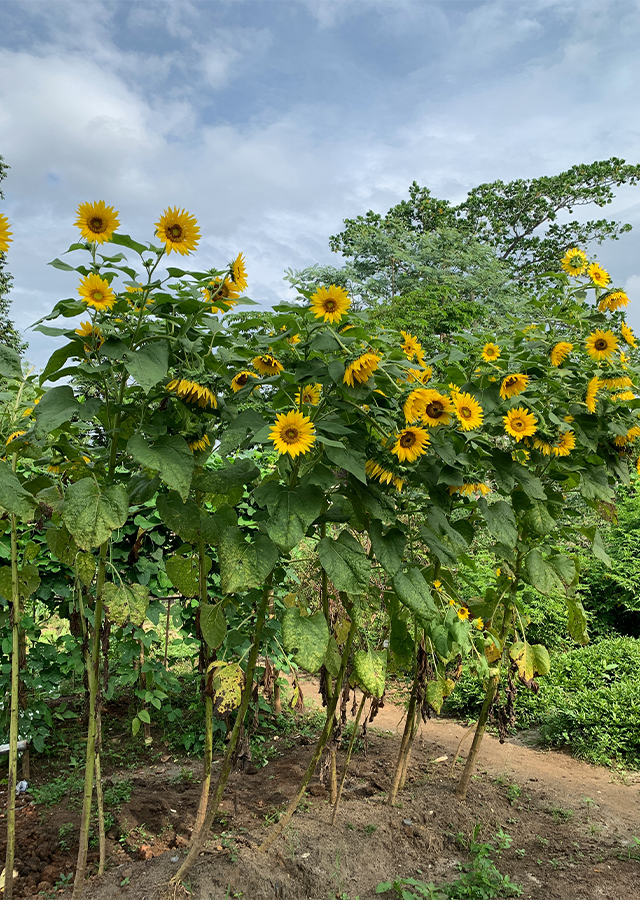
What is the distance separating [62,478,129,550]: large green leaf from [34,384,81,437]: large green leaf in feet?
0.58

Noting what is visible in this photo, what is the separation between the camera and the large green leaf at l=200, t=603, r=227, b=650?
1.97m

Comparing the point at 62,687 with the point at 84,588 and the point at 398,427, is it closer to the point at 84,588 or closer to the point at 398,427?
the point at 84,588

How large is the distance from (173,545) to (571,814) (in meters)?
2.47

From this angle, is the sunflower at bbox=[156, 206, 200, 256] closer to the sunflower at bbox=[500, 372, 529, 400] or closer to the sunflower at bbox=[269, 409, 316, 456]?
the sunflower at bbox=[269, 409, 316, 456]

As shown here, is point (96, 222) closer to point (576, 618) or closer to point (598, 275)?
point (598, 275)

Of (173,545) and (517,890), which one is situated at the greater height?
(173,545)

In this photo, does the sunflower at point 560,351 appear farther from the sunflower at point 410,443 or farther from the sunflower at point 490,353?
the sunflower at point 410,443

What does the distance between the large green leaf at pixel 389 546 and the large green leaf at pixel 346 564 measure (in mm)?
53

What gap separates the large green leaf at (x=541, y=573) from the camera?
8.79 feet

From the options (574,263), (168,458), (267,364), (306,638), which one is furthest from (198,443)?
(574,263)

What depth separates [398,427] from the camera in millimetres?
1857

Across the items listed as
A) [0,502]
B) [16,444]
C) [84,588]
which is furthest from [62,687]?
[0,502]

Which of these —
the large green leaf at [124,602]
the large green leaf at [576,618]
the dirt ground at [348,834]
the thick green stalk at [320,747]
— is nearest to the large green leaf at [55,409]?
the large green leaf at [124,602]

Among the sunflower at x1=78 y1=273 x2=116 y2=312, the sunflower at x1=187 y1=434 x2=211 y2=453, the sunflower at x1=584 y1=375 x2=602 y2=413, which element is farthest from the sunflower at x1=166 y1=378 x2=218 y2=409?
the sunflower at x1=584 y1=375 x2=602 y2=413
